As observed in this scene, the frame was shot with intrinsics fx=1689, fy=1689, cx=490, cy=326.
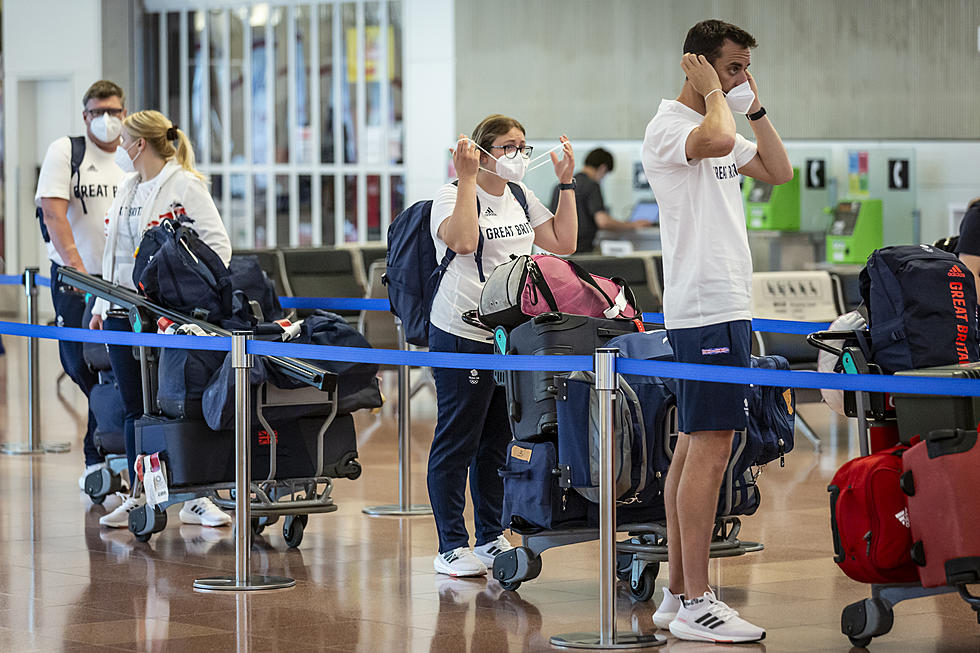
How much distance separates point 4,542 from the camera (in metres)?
6.72

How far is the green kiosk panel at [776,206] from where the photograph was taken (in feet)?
49.2

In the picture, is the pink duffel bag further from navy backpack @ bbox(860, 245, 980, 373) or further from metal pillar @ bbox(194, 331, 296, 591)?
navy backpack @ bbox(860, 245, 980, 373)

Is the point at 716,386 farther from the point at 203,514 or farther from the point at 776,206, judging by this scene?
the point at 776,206

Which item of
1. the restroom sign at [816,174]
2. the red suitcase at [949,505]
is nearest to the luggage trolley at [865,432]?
the red suitcase at [949,505]

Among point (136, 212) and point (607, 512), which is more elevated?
point (136, 212)

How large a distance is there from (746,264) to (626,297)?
972mm

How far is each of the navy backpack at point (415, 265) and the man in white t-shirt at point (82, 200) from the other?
2.36 metres

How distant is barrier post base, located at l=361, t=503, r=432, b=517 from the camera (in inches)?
294

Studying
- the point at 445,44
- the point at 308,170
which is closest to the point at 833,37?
the point at 445,44

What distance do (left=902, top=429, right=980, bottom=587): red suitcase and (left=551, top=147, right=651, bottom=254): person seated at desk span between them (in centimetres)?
1004

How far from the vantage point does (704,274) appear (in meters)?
4.82

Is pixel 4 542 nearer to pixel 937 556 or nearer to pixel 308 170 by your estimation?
pixel 937 556

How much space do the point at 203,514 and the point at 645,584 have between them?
7.69 ft

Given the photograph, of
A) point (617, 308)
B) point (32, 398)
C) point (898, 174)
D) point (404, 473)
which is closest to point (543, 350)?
point (617, 308)
